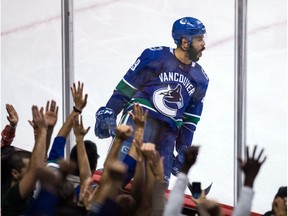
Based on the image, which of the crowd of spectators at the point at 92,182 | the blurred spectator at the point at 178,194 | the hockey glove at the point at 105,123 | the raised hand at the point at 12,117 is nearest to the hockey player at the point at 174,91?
the hockey glove at the point at 105,123

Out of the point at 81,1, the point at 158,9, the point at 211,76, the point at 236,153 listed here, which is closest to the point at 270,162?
the point at 236,153

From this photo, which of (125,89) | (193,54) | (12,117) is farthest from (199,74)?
(12,117)

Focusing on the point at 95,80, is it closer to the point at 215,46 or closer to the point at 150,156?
the point at 215,46

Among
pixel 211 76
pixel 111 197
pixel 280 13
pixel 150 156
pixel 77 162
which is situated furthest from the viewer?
pixel 211 76

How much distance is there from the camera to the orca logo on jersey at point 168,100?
616 centimetres

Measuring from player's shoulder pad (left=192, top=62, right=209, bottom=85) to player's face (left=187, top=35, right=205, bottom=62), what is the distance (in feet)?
0.11

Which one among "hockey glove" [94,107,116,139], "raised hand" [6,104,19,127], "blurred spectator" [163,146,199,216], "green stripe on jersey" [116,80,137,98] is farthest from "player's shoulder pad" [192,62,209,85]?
"blurred spectator" [163,146,199,216]

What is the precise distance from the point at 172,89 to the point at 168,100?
0.06 meters

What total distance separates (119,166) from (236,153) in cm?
212

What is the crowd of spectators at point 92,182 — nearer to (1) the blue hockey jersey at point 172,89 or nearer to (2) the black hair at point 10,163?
(2) the black hair at point 10,163

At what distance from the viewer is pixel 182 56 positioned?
618 centimetres

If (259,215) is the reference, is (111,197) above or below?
below

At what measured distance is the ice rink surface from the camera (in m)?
5.73

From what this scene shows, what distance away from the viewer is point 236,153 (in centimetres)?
581
